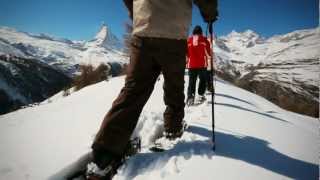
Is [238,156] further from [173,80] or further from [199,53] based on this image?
[199,53]

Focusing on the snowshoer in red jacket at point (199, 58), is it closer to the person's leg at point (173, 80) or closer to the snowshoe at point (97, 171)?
the person's leg at point (173, 80)

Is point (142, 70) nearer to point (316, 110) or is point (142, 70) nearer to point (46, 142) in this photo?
point (46, 142)

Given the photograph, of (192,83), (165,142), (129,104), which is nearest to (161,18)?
(129,104)

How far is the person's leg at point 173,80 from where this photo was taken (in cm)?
300

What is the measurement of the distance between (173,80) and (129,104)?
1.81ft

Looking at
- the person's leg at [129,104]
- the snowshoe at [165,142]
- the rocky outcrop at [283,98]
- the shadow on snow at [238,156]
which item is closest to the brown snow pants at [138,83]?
the person's leg at [129,104]

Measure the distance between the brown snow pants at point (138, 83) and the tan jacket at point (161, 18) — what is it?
0.23 ft

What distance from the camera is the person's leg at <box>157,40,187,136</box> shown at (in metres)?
3.00

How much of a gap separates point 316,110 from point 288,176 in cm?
1219

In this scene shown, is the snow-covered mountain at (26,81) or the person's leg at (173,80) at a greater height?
the person's leg at (173,80)

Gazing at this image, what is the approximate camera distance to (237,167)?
2.58 meters

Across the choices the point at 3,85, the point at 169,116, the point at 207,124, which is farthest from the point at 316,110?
the point at 3,85

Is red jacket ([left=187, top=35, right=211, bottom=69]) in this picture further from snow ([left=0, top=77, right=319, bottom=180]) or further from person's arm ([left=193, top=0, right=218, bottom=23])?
person's arm ([left=193, top=0, right=218, bottom=23])

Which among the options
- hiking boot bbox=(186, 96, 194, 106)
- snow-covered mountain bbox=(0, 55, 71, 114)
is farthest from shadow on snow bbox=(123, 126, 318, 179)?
snow-covered mountain bbox=(0, 55, 71, 114)
